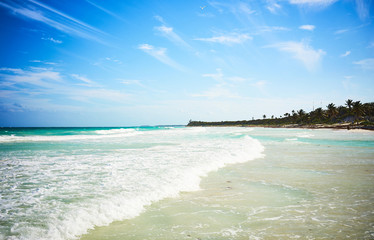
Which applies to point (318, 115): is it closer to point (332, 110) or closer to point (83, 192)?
point (332, 110)

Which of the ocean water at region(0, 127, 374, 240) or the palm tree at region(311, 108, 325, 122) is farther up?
the palm tree at region(311, 108, 325, 122)

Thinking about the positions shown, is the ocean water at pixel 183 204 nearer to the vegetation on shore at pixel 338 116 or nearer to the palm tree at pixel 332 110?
the vegetation on shore at pixel 338 116

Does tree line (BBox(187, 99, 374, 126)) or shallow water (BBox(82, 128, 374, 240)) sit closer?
shallow water (BBox(82, 128, 374, 240))

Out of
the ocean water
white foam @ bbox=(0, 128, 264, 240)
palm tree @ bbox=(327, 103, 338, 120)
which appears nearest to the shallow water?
the ocean water

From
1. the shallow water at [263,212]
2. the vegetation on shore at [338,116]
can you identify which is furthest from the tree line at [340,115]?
the shallow water at [263,212]

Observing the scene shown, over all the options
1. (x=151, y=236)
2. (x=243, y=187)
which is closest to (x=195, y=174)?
(x=243, y=187)

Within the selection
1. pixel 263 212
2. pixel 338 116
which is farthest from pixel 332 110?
pixel 263 212

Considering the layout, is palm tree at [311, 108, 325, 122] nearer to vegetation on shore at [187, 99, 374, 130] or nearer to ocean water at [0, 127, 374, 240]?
vegetation on shore at [187, 99, 374, 130]

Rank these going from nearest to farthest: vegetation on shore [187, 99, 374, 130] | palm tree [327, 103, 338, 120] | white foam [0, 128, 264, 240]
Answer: white foam [0, 128, 264, 240] → vegetation on shore [187, 99, 374, 130] → palm tree [327, 103, 338, 120]

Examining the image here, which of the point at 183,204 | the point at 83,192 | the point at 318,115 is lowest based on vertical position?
the point at 183,204

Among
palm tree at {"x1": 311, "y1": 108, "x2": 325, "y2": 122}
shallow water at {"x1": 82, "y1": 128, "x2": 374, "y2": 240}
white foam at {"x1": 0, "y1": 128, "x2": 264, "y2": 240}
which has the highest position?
palm tree at {"x1": 311, "y1": 108, "x2": 325, "y2": 122}

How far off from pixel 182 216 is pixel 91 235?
1.84m

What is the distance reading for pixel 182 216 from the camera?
4.67 m

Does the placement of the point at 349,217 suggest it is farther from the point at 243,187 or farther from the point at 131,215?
the point at 131,215
